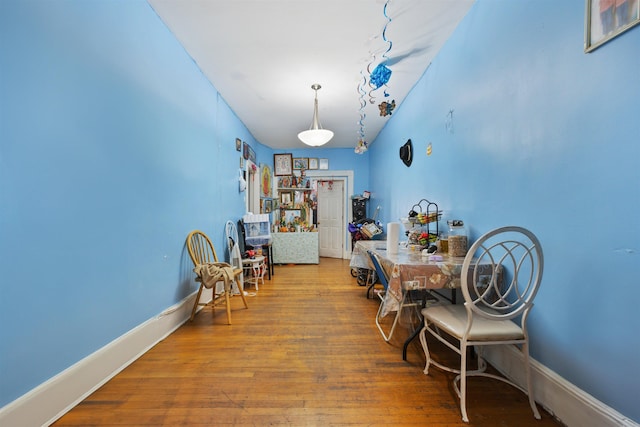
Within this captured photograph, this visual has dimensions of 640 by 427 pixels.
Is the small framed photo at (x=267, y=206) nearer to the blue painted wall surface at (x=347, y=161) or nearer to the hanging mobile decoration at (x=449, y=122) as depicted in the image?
the blue painted wall surface at (x=347, y=161)

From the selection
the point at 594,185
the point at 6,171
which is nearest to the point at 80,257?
the point at 6,171

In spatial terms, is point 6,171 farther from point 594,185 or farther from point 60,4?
point 594,185

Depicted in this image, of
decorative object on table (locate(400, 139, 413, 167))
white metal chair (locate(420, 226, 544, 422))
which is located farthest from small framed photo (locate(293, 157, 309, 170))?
white metal chair (locate(420, 226, 544, 422))

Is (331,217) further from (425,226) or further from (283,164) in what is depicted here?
(425,226)

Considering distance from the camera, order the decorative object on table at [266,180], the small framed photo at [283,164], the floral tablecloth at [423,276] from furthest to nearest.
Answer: the small framed photo at [283,164]
the decorative object on table at [266,180]
the floral tablecloth at [423,276]

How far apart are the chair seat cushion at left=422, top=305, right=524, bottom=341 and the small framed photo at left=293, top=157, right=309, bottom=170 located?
491 cm

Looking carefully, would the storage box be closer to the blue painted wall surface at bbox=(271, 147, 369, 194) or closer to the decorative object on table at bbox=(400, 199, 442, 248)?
the decorative object on table at bbox=(400, 199, 442, 248)

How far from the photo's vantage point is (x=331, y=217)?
6293 mm

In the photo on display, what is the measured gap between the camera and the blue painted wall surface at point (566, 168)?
3.29 feet

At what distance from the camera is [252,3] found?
189 centimetres

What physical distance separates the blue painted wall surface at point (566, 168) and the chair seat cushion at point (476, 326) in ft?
0.70

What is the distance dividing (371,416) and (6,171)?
204 cm

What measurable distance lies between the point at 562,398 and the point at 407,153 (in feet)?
8.83

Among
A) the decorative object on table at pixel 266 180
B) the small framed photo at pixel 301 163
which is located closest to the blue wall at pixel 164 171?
the decorative object on table at pixel 266 180
